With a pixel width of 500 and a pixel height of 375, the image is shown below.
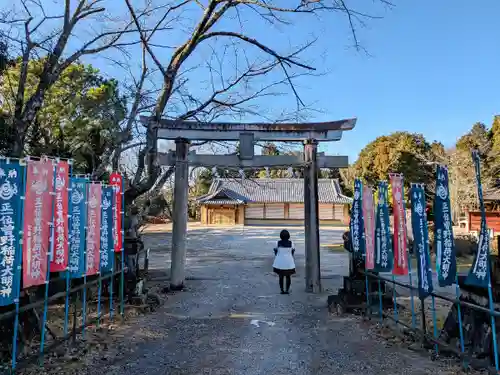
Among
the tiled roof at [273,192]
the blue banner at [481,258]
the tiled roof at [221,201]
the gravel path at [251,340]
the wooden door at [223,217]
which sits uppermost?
the tiled roof at [273,192]

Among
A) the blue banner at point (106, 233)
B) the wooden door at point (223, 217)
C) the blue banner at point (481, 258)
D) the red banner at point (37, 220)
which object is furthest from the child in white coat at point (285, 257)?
the wooden door at point (223, 217)

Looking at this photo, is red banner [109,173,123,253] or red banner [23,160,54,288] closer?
red banner [23,160,54,288]

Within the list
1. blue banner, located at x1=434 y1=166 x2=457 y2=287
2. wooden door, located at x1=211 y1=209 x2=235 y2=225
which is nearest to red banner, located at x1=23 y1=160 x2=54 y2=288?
blue banner, located at x1=434 y1=166 x2=457 y2=287

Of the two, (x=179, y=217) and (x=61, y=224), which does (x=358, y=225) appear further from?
(x=61, y=224)

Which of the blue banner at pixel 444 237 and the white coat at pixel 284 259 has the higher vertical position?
the blue banner at pixel 444 237

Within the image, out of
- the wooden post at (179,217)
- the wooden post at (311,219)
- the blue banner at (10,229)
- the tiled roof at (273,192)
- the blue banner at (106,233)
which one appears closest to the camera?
the blue banner at (10,229)

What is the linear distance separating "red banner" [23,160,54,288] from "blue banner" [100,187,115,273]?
1788mm

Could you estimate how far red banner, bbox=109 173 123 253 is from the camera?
22.2 ft

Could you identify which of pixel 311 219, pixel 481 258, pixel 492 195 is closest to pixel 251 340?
pixel 481 258

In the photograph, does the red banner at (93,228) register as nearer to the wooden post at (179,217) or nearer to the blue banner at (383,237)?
the wooden post at (179,217)

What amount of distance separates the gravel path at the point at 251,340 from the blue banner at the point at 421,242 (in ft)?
2.96

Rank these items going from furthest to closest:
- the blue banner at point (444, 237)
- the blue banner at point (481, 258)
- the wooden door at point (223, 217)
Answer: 1. the wooden door at point (223, 217)
2. the blue banner at point (444, 237)
3. the blue banner at point (481, 258)

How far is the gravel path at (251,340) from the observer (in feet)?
14.7

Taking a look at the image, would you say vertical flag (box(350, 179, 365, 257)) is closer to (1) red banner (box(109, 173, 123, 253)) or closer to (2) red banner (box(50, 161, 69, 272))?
(1) red banner (box(109, 173, 123, 253))
